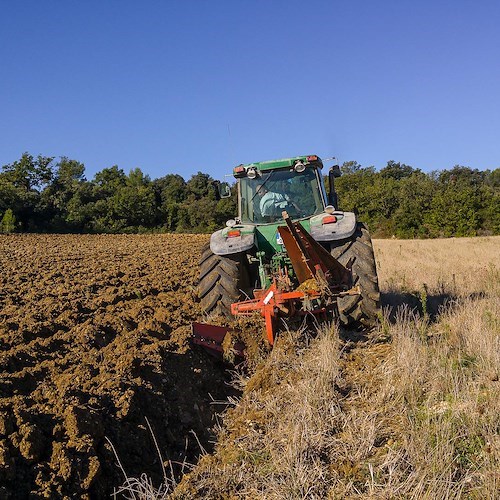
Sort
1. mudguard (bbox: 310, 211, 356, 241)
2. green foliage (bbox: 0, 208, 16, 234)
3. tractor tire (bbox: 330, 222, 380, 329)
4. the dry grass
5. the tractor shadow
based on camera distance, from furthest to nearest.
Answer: green foliage (bbox: 0, 208, 16, 234)
the tractor shadow
mudguard (bbox: 310, 211, 356, 241)
tractor tire (bbox: 330, 222, 380, 329)
the dry grass

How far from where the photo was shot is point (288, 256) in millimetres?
5199

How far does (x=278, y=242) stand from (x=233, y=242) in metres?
0.46

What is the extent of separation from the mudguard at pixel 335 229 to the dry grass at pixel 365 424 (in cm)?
97

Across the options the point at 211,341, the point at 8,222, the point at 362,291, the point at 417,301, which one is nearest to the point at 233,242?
A: the point at 211,341

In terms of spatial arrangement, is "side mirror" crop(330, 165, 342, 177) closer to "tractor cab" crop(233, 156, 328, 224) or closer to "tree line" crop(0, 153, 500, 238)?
"tractor cab" crop(233, 156, 328, 224)

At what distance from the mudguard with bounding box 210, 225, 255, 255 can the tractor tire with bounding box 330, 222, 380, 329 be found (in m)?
0.85

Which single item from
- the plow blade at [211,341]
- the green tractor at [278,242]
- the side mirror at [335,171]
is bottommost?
the plow blade at [211,341]

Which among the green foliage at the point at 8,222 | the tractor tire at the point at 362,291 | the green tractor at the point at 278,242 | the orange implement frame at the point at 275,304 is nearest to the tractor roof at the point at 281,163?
the green tractor at the point at 278,242

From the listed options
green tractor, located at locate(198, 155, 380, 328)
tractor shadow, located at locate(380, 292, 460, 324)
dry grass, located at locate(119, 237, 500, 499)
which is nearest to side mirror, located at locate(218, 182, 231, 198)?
green tractor, located at locate(198, 155, 380, 328)

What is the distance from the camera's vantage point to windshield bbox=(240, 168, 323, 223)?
247 inches

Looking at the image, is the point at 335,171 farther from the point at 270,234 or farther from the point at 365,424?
the point at 365,424

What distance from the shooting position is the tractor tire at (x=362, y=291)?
5.26 meters

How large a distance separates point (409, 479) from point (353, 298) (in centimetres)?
289

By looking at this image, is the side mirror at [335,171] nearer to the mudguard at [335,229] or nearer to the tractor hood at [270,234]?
the tractor hood at [270,234]
